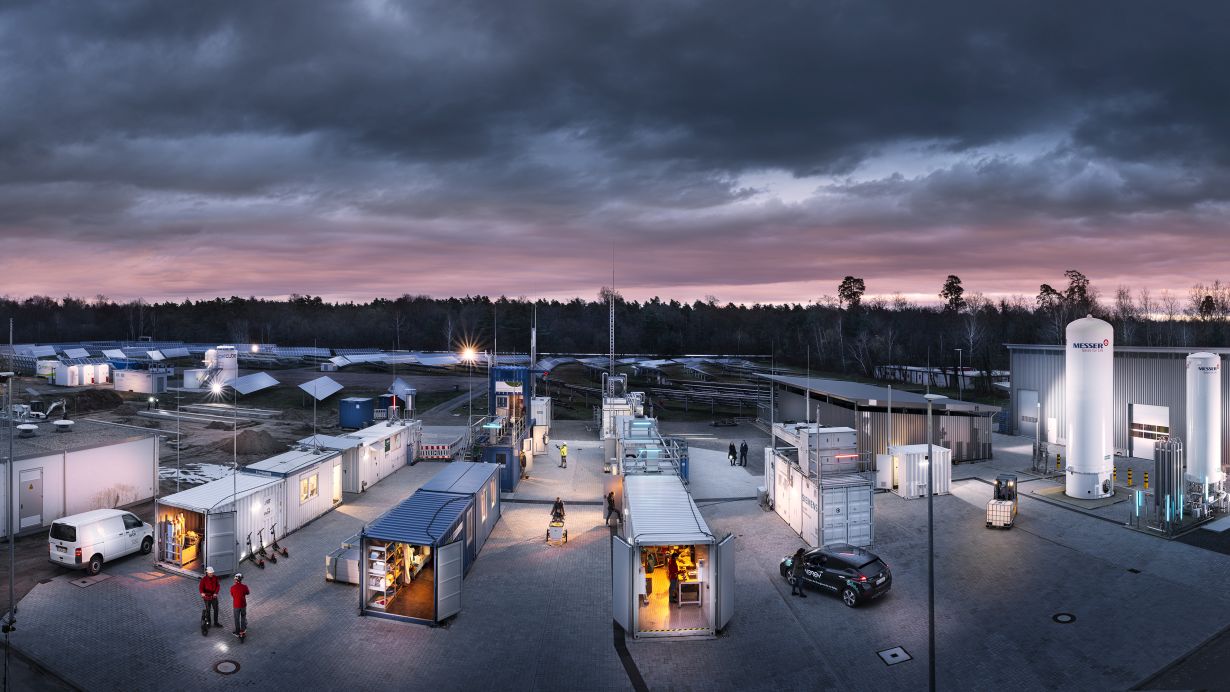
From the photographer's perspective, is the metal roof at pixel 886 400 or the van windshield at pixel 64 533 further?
the metal roof at pixel 886 400

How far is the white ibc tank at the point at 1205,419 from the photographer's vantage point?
75.0 feet

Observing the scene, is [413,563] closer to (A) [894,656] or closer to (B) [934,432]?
(A) [894,656]

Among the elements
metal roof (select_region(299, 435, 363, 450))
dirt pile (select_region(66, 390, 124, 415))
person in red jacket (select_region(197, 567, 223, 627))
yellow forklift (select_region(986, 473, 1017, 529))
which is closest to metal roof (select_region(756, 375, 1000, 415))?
yellow forklift (select_region(986, 473, 1017, 529))

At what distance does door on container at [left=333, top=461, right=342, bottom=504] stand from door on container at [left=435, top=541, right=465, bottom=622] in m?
10.9

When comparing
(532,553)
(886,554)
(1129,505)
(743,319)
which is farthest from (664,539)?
(743,319)

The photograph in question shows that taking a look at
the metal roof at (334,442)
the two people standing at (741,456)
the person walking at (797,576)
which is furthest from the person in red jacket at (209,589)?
the two people standing at (741,456)

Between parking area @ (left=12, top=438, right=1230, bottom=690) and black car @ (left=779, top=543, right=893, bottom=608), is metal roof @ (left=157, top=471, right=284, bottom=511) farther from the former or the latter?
black car @ (left=779, top=543, right=893, bottom=608)

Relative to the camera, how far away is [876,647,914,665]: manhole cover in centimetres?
1242

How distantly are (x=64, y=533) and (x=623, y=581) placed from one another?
1456cm

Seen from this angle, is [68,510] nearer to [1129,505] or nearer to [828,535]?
[828,535]

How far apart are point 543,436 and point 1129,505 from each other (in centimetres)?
2605

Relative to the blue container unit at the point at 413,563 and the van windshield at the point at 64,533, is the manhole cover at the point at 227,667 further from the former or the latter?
the van windshield at the point at 64,533

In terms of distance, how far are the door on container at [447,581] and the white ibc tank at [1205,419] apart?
83.6ft

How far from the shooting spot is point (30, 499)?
19312mm
